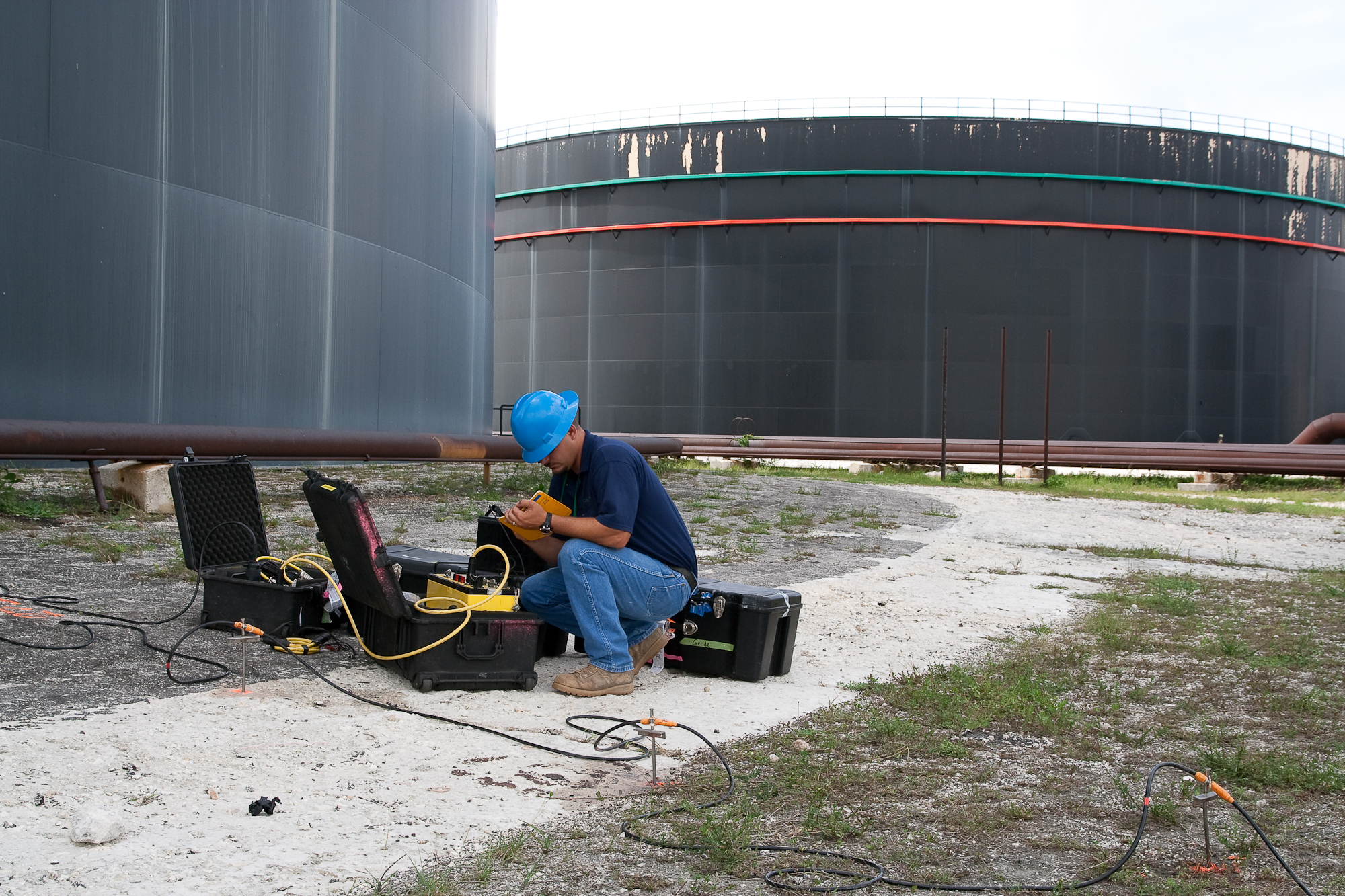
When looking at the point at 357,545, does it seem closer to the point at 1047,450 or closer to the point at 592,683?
the point at 592,683

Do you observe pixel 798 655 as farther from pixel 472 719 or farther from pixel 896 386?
pixel 896 386

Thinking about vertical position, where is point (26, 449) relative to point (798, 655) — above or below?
above

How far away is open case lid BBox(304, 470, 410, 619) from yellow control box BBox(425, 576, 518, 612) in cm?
25

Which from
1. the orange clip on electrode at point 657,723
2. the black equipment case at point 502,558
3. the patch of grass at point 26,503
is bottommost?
the orange clip on electrode at point 657,723

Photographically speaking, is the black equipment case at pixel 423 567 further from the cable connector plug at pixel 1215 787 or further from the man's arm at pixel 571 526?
the cable connector plug at pixel 1215 787

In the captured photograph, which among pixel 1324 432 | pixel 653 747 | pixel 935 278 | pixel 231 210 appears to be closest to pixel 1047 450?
pixel 935 278

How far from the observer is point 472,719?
444cm

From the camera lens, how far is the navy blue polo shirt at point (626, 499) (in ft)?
15.9

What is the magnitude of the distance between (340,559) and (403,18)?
43.2 ft

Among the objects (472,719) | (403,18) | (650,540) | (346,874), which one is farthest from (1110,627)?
(403,18)

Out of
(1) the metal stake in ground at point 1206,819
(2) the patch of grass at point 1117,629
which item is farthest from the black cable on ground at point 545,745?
(2) the patch of grass at point 1117,629

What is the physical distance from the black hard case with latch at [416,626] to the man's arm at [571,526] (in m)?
0.45

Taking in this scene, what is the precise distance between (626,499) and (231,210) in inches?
398

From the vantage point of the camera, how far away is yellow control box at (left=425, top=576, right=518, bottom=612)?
503cm
